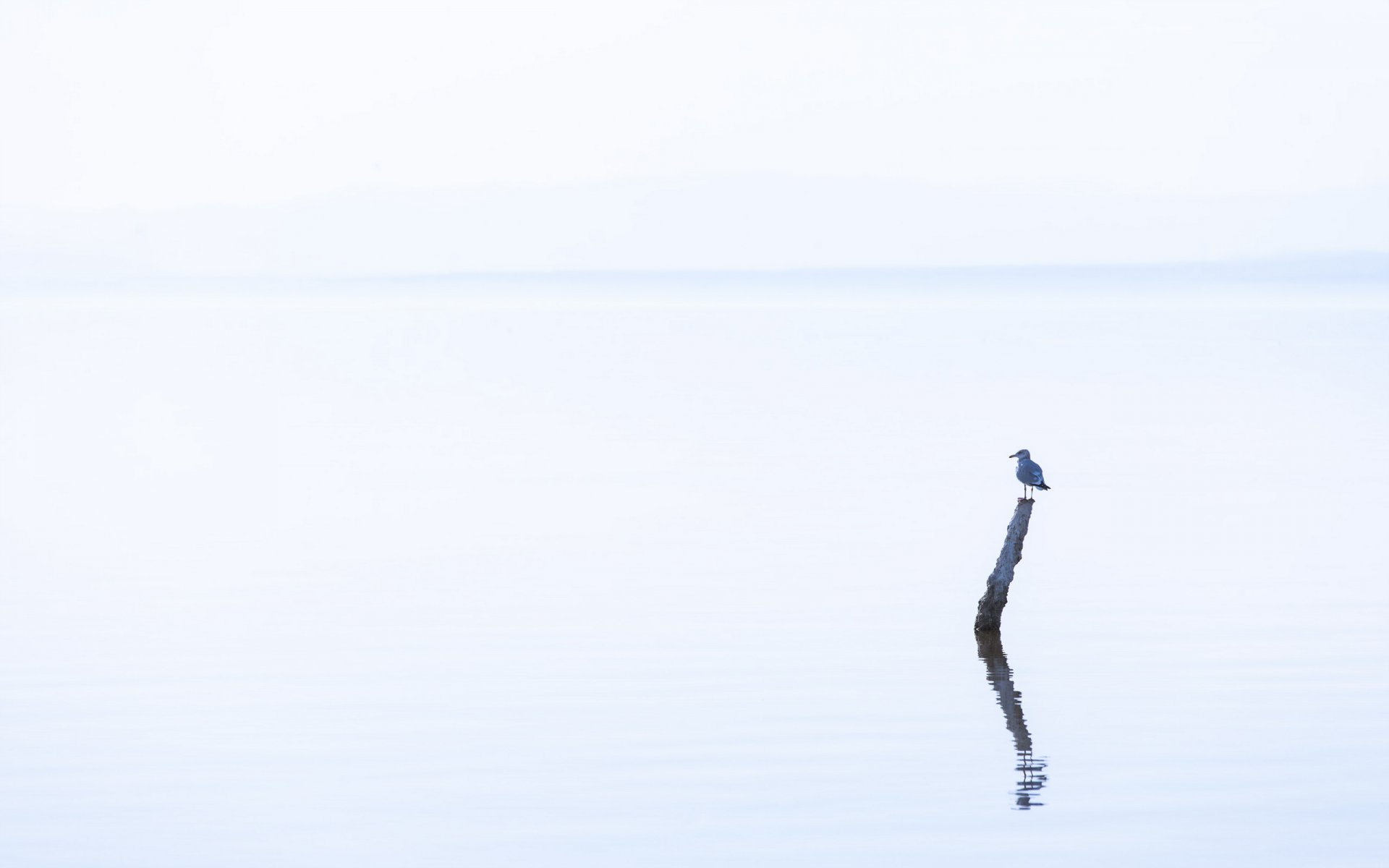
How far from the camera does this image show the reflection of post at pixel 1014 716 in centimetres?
1653

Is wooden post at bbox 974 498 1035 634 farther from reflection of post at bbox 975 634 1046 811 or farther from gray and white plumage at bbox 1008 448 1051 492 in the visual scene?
gray and white plumage at bbox 1008 448 1051 492

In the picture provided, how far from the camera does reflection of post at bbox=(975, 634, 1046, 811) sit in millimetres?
16531

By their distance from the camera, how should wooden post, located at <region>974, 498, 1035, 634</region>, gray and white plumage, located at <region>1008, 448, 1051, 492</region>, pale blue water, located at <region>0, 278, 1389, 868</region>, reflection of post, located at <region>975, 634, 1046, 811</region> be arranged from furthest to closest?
gray and white plumage, located at <region>1008, 448, 1051, 492</region>, wooden post, located at <region>974, 498, 1035, 634</region>, reflection of post, located at <region>975, 634, 1046, 811</region>, pale blue water, located at <region>0, 278, 1389, 868</region>

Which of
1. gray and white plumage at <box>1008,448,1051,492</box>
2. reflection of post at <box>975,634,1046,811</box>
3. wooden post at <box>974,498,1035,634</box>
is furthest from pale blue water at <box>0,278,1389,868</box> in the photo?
gray and white plumage at <box>1008,448,1051,492</box>

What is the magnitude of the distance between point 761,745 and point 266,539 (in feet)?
52.6

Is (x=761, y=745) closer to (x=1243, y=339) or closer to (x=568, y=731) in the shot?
(x=568, y=731)

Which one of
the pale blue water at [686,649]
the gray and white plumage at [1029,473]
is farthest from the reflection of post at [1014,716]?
the gray and white plumage at [1029,473]

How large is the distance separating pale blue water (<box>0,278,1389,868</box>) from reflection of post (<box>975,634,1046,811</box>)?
0.38 feet

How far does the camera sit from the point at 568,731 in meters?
18.4

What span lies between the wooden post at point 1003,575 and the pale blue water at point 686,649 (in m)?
0.41

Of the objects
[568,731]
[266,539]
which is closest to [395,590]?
[266,539]

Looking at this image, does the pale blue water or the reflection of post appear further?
the reflection of post

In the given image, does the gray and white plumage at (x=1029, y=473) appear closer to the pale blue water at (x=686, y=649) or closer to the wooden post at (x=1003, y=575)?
the wooden post at (x=1003, y=575)

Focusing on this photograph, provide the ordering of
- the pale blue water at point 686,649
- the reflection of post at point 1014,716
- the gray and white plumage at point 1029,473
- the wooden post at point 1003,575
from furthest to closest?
the gray and white plumage at point 1029,473 < the wooden post at point 1003,575 < the reflection of post at point 1014,716 < the pale blue water at point 686,649
